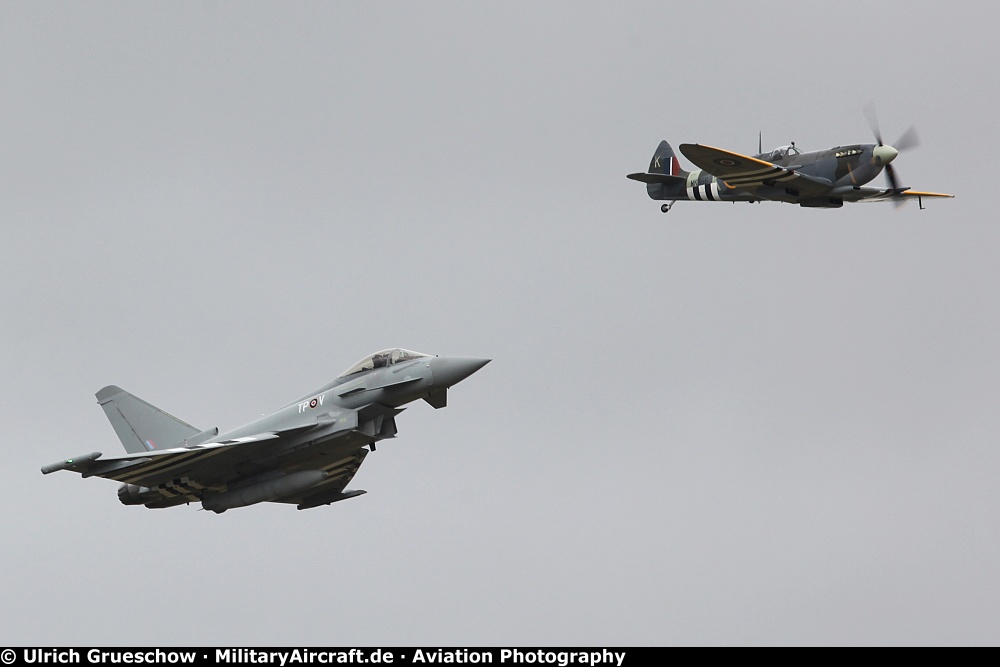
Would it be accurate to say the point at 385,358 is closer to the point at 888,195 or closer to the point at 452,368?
the point at 452,368

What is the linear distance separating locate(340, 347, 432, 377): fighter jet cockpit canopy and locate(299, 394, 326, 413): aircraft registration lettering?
3.76 ft

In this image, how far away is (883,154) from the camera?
153ft

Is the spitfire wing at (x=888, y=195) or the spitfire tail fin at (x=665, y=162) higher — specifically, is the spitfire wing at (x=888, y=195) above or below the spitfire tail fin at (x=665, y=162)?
below

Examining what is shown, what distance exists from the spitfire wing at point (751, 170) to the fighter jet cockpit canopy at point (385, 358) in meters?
14.2

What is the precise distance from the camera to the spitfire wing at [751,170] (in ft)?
153

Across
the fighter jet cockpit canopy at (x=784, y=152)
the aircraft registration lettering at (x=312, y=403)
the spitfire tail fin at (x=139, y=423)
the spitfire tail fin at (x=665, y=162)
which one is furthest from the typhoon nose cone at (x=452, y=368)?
the spitfire tail fin at (x=665, y=162)

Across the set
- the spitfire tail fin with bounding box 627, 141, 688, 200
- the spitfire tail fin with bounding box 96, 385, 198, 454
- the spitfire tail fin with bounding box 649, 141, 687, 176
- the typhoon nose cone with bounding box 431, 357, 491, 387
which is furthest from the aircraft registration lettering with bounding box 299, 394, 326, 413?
the spitfire tail fin with bounding box 649, 141, 687, 176

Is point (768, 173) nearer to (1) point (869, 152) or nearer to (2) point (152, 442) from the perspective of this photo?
(1) point (869, 152)

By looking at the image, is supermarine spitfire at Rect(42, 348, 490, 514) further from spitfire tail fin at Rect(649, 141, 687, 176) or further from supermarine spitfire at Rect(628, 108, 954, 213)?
spitfire tail fin at Rect(649, 141, 687, 176)

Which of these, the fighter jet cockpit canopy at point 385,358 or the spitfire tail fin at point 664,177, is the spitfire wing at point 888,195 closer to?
the spitfire tail fin at point 664,177

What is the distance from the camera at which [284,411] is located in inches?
1526

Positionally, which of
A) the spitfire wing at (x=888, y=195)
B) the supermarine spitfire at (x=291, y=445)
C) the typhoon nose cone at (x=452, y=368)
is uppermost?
the spitfire wing at (x=888, y=195)
